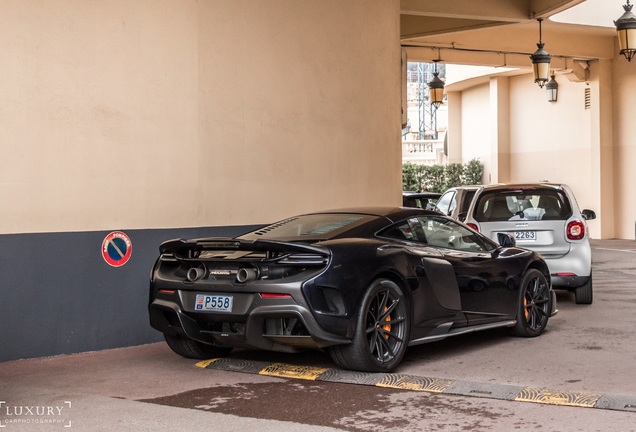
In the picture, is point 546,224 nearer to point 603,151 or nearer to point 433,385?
point 433,385

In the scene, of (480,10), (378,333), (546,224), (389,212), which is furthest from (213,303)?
(480,10)

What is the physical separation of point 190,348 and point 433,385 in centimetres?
225

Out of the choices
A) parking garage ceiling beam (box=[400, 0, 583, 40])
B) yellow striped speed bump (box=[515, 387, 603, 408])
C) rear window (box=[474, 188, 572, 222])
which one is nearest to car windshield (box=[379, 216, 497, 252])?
yellow striped speed bump (box=[515, 387, 603, 408])

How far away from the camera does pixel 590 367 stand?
24.8ft

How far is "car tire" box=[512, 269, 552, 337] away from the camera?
30.0 ft

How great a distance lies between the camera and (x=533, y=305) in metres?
9.35

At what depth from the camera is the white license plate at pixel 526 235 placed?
11.8m

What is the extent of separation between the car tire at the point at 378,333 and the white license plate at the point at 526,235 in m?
4.62

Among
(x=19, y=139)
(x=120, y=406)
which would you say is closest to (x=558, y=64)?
(x=19, y=139)

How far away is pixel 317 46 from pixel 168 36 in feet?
7.53

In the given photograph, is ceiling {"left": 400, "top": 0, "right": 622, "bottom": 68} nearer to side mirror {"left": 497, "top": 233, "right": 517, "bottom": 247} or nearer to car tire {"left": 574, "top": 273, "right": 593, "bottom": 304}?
car tire {"left": 574, "top": 273, "right": 593, "bottom": 304}

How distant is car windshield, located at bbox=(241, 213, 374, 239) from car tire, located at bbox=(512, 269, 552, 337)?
6.59 ft

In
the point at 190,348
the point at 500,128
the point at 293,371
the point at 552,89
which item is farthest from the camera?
the point at 500,128

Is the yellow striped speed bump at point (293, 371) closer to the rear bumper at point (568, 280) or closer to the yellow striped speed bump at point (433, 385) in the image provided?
the yellow striped speed bump at point (433, 385)
